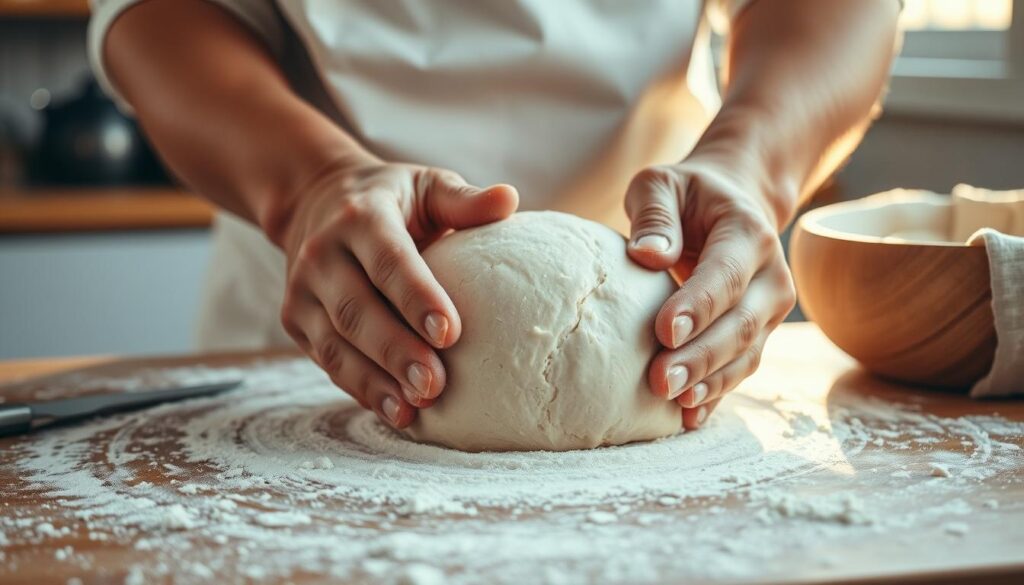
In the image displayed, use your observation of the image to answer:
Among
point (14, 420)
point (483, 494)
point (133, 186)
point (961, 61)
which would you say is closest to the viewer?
point (483, 494)

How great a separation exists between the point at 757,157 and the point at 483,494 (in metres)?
0.49

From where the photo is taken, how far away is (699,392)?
3.18 feet

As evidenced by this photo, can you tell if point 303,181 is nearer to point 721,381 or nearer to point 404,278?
point 404,278

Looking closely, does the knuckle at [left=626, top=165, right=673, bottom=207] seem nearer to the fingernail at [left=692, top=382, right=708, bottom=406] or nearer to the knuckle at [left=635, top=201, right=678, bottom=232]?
the knuckle at [left=635, top=201, right=678, bottom=232]

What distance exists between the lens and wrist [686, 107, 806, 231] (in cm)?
109

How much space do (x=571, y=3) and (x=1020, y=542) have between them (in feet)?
2.77

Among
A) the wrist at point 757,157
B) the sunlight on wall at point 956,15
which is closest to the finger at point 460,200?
the wrist at point 757,157

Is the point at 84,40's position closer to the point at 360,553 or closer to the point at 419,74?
the point at 419,74

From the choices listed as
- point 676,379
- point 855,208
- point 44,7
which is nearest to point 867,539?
point 676,379

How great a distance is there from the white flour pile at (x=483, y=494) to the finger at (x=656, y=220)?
17 centimetres

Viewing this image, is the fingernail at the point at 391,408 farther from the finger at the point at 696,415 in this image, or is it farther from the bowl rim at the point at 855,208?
the bowl rim at the point at 855,208

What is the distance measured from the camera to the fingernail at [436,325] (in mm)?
905

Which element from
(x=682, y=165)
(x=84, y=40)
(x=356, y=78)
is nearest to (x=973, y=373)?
(x=682, y=165)

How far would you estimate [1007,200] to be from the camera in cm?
126
